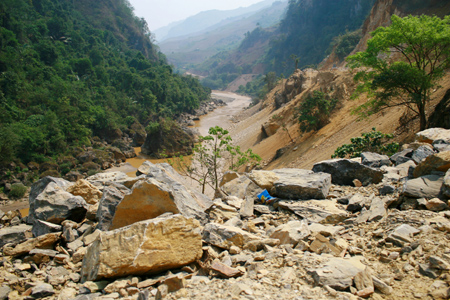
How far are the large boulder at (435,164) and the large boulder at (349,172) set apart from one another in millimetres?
1216

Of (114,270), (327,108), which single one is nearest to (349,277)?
(114,270)

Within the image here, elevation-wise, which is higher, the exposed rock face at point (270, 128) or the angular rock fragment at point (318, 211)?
the angular rock fragment at point (318, 211)

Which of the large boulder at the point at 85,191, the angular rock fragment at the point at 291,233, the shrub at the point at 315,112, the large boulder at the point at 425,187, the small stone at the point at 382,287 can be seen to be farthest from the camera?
the shrub at the point at 315,112

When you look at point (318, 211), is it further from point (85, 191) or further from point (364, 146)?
point (364, 146)

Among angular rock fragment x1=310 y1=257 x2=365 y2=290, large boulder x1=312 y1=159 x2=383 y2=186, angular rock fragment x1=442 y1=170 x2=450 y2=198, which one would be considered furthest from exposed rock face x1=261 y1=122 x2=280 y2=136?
angular rock fragment x1=310 y1=257 x2=365 y2=290

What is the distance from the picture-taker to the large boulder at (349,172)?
26.8 feet

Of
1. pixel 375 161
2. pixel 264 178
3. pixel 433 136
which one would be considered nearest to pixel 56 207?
pixel 264 178

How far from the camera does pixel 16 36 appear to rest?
4184 centimetres

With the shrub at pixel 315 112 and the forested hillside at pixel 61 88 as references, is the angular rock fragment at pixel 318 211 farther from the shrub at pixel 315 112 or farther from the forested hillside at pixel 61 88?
the forested hillside at pixel 61 88

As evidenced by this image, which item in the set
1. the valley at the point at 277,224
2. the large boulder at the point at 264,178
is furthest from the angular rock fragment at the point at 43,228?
the large boulder at the point at 264,178

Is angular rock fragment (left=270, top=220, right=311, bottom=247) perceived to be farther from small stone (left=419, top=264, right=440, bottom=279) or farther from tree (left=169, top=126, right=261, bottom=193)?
tree (left=169, top=126, right=261, bottom=193)

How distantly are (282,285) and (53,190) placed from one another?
5.51m

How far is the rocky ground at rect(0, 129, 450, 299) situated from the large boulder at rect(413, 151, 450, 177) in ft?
0.08

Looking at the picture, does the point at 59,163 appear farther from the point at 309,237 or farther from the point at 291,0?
the point at 291,0
